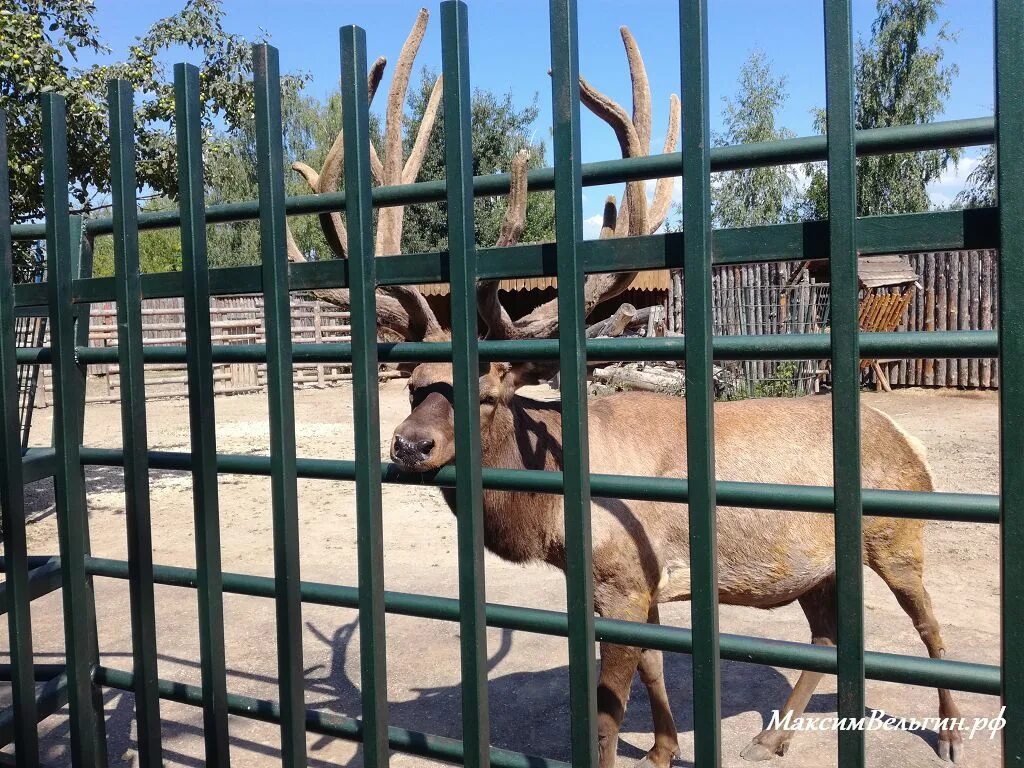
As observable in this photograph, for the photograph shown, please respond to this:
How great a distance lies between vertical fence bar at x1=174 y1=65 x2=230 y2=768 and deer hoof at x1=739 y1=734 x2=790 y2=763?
262cm

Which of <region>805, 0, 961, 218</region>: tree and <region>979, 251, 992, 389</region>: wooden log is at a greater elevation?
<region>805, 0, 961, 218</region>: tree

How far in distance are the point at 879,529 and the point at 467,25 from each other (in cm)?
330

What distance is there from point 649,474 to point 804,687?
4.37 feet

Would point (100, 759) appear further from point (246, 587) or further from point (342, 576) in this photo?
point (342, 576)

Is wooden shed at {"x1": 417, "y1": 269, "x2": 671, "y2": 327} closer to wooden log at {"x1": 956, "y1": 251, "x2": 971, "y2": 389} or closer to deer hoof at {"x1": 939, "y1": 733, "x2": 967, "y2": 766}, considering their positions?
wooden log at {"x1": 956, "y1": 251, "x2": 971, "y2": 389}

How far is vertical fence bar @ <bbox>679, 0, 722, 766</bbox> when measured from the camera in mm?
1483

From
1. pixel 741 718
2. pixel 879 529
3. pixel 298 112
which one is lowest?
pixel 741 718

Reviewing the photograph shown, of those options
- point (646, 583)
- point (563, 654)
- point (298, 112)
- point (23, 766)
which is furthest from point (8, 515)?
point (298, 112)

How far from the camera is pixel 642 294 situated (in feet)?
62.2

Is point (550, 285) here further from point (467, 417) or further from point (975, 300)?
point (467, 417)

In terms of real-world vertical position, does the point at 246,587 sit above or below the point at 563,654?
above

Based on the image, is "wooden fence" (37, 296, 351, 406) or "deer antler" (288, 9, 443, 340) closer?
"deer antler" (288, 9, 443, 340)

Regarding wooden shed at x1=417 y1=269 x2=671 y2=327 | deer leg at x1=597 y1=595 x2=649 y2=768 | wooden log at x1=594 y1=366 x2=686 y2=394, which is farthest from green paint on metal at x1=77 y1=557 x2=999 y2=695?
wooden shed at x1=417 y1=269 x2=671 y2=327

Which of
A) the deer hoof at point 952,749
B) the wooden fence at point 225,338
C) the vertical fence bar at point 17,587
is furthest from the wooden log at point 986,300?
the vertical fence bar at point 17,587
